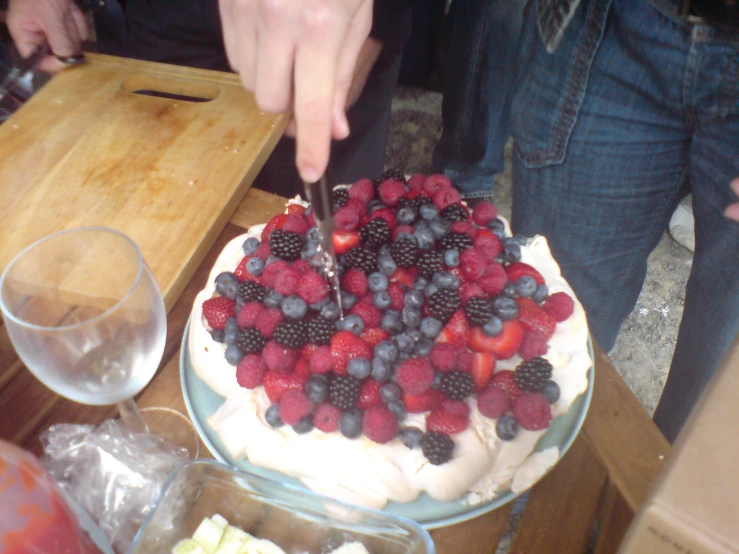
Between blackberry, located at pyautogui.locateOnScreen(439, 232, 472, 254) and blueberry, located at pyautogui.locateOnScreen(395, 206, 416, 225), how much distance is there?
0.26 feet

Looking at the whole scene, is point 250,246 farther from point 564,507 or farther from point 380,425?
point 564,507

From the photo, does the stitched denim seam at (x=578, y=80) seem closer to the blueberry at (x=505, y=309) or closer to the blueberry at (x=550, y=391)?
the blueberry at (x=505, y=309)

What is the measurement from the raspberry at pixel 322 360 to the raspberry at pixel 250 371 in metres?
0.08

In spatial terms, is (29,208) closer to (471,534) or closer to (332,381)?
(332,381)

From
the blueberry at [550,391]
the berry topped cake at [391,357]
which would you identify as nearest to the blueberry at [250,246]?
the berry topped cake at [391,357]

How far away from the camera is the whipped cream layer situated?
0.72m

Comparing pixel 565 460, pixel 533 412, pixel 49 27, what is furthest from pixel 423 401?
pixel 49 27

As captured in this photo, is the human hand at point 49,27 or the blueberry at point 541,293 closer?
the blueberry at point 541,293

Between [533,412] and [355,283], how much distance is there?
32 cm

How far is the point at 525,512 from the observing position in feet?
2.53

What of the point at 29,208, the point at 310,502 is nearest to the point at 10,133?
the point at 29,208

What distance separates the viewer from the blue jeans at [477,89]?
2.01 metres

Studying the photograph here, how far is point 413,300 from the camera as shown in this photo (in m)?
0.83

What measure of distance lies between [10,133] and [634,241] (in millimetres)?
1497
